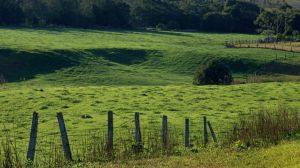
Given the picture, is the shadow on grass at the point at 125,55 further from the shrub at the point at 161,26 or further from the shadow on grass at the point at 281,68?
the shrub at the point at 161,26

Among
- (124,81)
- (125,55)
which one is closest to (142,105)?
(124,81)

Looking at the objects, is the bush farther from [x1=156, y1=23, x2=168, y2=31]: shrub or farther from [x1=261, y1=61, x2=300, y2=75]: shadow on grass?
[x1=156, y1=23, x2=168, y2=31]: shrub

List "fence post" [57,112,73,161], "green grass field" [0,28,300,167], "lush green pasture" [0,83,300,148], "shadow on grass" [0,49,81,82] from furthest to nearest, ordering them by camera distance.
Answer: "shadow on grass" [0,49,81,82], "green grass field" [0,28,300,167], "lush green pasture" [0,83,300,148], "fence post" [57,112,73,161]

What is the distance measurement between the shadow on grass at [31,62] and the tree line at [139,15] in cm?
4492

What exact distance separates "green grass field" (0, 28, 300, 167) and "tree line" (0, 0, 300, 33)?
12.3 meters

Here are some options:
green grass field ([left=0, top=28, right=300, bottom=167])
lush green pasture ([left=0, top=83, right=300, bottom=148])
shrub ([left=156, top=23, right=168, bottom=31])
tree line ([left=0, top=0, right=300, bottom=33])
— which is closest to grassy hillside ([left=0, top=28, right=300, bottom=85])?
green grass field ([left=0, top=28, right=300, bottom=167])

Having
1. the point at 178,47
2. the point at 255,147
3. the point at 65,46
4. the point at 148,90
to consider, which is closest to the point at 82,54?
the point at 65,46

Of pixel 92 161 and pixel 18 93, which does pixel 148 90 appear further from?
pixel 92 161

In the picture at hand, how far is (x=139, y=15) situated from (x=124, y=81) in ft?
276

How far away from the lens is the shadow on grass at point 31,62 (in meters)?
65.2

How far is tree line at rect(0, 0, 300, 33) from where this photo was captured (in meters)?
122

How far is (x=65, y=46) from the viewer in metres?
83.4

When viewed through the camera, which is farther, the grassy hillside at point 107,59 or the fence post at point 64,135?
the grassy hillside at point 107,59

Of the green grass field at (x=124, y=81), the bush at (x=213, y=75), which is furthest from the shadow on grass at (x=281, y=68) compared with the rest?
the bush at (x=213, y=75)
